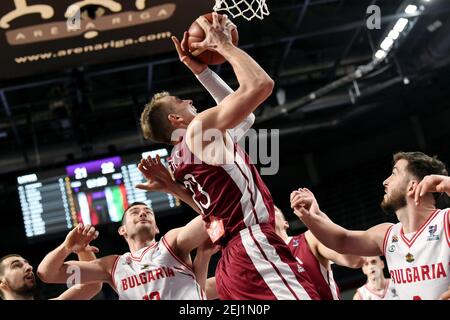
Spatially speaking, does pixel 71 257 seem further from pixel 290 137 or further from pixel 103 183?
pixel 290 137

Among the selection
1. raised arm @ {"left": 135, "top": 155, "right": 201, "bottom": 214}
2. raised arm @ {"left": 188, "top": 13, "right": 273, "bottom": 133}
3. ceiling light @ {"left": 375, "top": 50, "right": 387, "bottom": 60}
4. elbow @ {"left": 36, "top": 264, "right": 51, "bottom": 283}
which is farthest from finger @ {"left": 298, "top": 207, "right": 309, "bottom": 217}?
ceiling light @ {"left": 375, "top": 50, "right": 387, "bottom": 60}

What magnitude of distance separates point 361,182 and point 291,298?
1015cm

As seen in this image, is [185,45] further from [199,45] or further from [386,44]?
[386,44]

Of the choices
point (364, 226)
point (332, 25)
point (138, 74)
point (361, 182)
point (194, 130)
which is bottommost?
point (194, 130)

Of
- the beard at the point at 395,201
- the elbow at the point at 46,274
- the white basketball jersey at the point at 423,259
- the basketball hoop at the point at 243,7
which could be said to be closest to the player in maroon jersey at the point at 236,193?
the white basketball jersey at the point at 423,259

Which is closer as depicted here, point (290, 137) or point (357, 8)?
point (357, 8)

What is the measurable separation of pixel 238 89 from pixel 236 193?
17.7 inches

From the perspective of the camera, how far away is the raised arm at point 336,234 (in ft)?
11.3

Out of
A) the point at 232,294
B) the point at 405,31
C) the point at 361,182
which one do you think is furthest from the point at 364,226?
the point at 232,294

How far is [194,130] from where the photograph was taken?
9.64 feet

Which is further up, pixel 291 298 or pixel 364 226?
pixel 364 226

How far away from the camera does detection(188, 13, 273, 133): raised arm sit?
2.82 metres

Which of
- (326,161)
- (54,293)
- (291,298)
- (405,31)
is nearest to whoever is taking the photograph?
(291,298)

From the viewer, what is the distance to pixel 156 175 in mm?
3463
